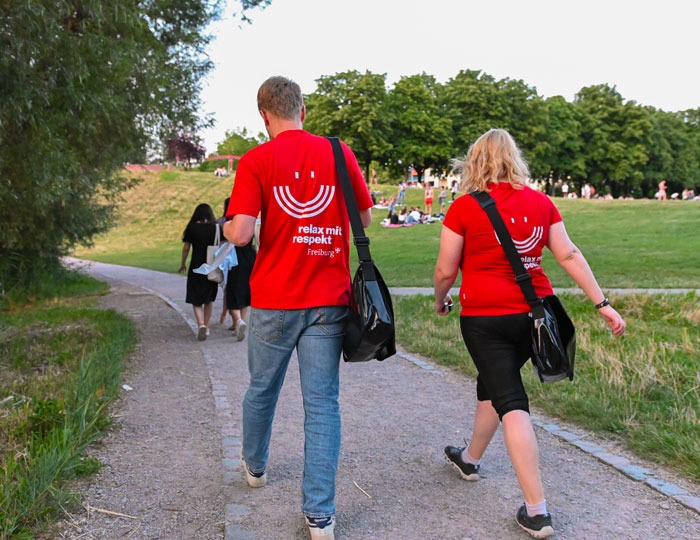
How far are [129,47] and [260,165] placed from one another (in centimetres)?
613

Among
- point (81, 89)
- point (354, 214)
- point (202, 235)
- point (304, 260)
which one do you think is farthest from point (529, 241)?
point (202, 235)

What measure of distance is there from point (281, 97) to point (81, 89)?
196 inches

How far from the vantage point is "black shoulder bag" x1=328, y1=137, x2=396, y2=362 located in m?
3.10

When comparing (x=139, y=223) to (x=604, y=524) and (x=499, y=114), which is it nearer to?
(x=499, y=114)

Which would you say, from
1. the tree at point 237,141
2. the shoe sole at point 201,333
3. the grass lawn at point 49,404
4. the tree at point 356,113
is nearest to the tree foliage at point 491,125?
the tree at point 356,113

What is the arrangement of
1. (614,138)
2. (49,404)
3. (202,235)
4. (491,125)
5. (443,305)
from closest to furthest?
1. (443,305)
2. (49,404)
3. (202,235)
4. (491,125)
5. (614,138)

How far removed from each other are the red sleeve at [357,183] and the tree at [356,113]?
53.9 metres

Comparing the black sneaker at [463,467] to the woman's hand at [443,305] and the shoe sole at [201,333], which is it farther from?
the shoe sole at [201,333]

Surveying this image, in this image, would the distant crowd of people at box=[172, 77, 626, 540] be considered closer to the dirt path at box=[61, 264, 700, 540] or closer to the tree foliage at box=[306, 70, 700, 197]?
the dirt path at box=[61, 264, 700, 540]

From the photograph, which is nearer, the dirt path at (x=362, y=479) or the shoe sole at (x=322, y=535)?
the shoe sole at (x=322, y=535)

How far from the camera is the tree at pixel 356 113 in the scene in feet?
189

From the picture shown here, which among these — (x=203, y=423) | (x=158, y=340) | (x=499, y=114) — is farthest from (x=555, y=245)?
(x=499, y=114)

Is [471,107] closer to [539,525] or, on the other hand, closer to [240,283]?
[240,283]

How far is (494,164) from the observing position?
330 cm
